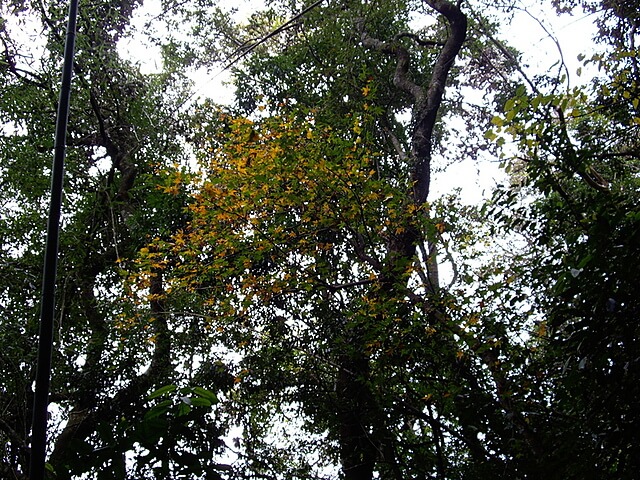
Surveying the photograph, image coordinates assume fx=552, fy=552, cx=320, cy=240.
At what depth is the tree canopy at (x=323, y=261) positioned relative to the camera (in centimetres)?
227

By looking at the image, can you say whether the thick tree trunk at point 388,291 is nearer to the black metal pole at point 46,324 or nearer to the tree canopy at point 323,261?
the tree canopy at point 323,261

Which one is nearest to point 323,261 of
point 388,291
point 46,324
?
point 388,291

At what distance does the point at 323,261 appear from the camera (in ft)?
13.3

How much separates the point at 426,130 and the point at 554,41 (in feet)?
4.48

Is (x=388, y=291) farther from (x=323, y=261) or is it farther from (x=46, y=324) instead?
(x=46, y=324)

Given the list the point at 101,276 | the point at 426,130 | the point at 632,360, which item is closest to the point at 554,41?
the point at 426,130

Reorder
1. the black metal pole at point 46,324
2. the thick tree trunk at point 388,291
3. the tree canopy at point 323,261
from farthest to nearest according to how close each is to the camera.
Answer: the thick tree trunk at point 388,291 < the tree canopy at point 323,261 < the black metal pole at point 46,324

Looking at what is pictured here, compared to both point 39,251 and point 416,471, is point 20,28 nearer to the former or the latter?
point 39,251

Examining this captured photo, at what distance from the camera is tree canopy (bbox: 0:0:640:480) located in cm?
Result: 227

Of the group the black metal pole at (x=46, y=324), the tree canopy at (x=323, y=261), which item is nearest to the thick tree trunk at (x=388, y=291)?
the tree canopy at (x=323, y=261)

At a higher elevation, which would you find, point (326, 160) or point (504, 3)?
point (504, 3)

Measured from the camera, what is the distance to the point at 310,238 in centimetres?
429

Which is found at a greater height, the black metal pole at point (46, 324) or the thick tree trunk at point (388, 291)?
the thick tree trunk at point (388, 291)

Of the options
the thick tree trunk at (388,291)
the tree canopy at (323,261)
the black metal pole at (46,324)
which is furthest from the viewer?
the thick tree trunk at (388,291)
